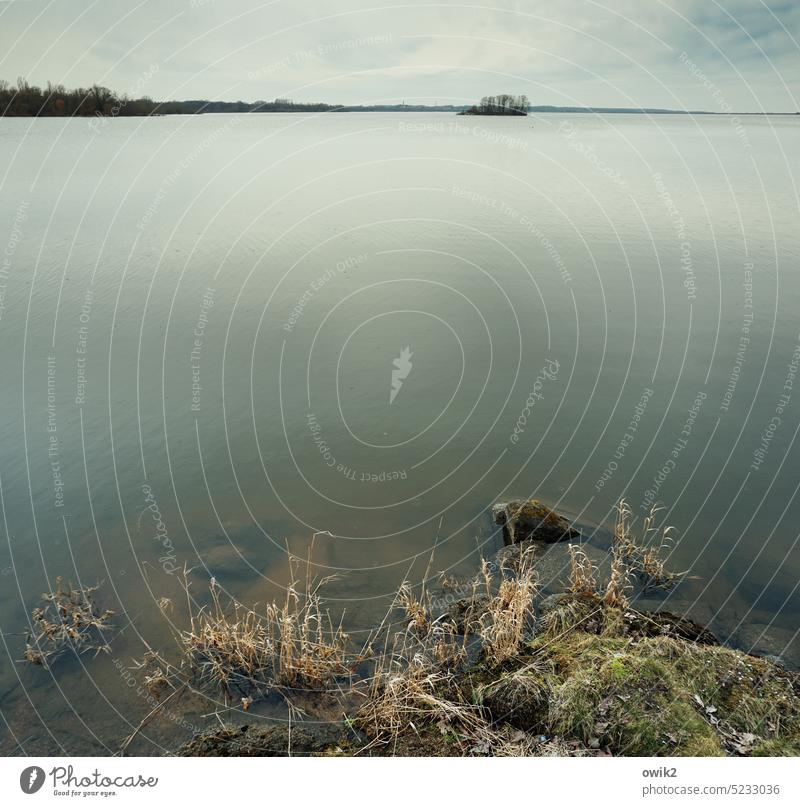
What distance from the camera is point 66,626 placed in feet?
31.6

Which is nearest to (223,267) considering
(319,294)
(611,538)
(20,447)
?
(319,294)

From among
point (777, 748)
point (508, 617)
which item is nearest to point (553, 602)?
point (508, 617)

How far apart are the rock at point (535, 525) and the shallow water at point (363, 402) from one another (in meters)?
0.45

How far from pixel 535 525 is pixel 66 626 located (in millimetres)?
7981

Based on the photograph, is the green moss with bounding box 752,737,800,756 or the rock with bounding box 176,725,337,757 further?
the rock with bounding box 176,725,337,757

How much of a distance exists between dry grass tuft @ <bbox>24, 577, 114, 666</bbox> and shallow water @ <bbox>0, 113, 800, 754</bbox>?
24 cm

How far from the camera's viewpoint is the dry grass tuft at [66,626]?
370 inches

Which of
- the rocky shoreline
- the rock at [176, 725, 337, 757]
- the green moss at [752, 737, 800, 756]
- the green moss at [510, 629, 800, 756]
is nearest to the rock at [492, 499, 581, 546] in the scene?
the rocky shoreline

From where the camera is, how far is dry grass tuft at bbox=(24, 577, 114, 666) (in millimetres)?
9391

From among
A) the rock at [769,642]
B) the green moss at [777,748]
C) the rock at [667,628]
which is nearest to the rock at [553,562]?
the rock at [667,628]

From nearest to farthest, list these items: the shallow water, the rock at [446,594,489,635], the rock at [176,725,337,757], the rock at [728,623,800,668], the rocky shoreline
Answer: the rocky shoreline, the rock at [176,725,337,757], the rock at [728,623,800,668], the rock at [446,594,489,635], the shallow water

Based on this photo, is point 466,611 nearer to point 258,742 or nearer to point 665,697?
point 665,697

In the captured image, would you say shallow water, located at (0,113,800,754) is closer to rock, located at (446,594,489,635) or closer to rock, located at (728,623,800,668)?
Answer: rock, located at (728,623,800,668)

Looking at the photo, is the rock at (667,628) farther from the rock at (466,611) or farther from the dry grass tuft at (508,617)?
the rock at (466,611)
